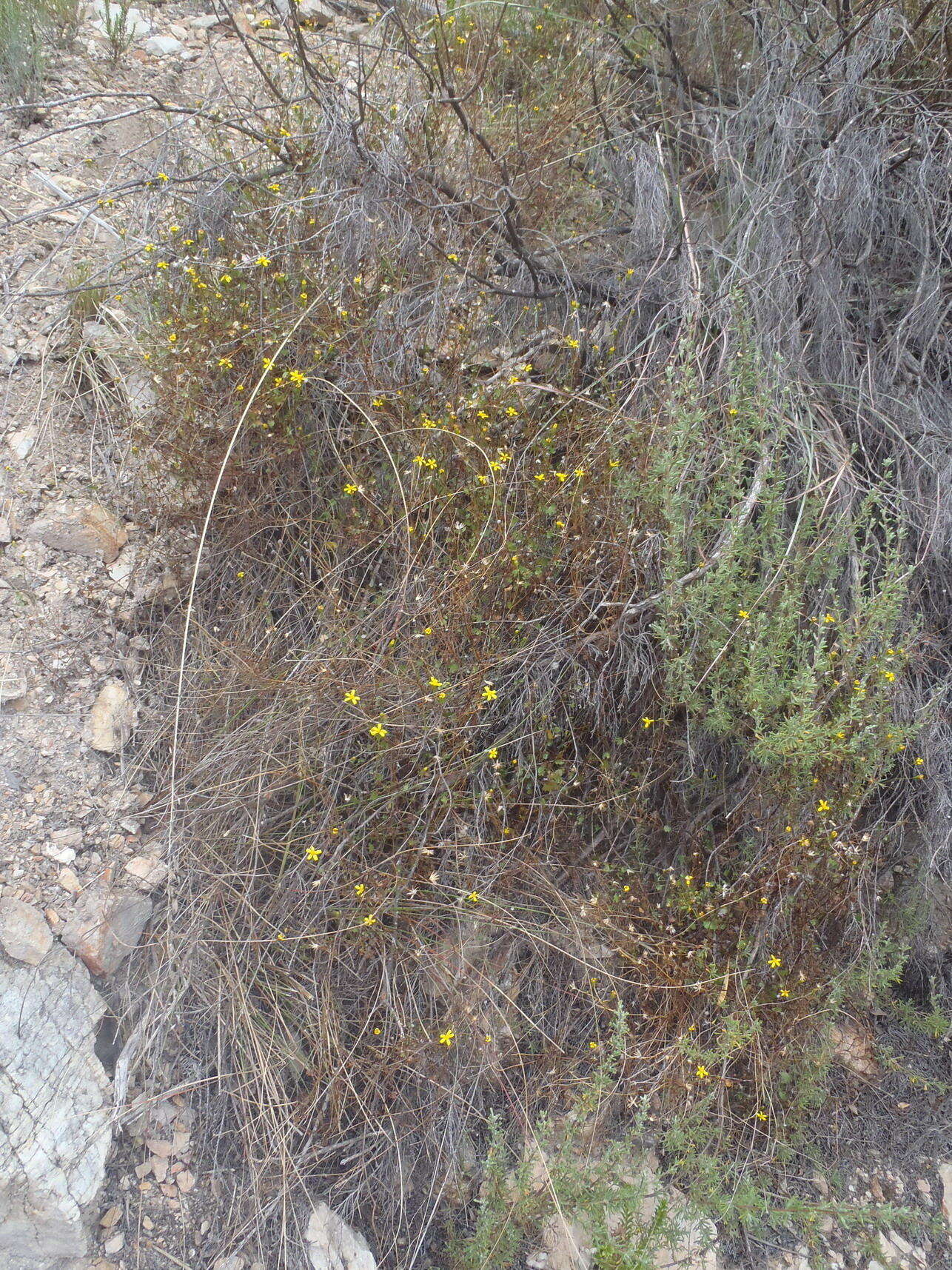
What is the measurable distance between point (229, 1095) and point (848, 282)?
115 inches

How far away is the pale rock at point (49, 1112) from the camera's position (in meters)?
1.81

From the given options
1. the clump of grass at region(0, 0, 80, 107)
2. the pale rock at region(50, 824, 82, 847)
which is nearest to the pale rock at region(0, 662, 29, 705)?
the pale rock at region(50, 824, 82, 847)

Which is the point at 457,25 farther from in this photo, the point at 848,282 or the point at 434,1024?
the point at 434,1024

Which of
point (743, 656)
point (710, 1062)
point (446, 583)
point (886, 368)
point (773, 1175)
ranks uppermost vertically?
point (886, 368)

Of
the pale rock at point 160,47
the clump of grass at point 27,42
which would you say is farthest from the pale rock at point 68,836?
the pale rock at point 160,47

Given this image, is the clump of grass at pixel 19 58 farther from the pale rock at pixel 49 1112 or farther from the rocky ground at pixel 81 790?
the pale rock at pixel 49 1112

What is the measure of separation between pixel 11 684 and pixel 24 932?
2.13ft

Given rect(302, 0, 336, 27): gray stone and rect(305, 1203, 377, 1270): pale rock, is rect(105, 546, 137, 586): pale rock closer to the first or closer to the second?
rect(305, 1203, 377, 1270): pale rock

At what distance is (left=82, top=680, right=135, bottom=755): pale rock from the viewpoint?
2.36 meters

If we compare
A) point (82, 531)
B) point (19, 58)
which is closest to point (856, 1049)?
point (82, 531)

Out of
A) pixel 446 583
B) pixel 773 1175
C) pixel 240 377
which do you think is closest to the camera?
pixel 773 1175

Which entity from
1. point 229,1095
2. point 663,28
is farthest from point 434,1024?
point 663,28

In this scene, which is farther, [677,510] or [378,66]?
[378,66]

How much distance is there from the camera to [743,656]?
7.48 ft
